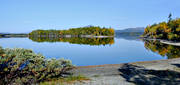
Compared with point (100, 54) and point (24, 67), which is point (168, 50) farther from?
point (24, 67)

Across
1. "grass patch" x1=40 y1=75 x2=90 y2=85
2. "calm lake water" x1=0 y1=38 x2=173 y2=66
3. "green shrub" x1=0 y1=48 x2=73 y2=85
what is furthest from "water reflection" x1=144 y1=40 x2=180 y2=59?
"green shrub" x1=0 y1=48 x2=73 y2=85

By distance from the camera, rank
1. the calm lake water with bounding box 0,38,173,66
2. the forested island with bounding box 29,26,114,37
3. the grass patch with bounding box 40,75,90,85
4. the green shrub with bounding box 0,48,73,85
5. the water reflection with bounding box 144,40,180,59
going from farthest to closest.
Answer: the forested island with bounding box 29,26,114,37 → the calm lake water with bounding box 0,38,173,66 → the water reflection with bounding box 144,40,180,59 → the grass patch with bounding box 40,75,90,85 → the green shrub with bounding box 0,48,73,85

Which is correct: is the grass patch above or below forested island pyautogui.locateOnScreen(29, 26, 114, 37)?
below

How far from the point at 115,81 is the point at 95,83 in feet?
3.94

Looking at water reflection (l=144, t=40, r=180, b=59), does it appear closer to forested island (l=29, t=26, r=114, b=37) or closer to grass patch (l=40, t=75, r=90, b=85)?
grass patch (l=40, t=75, r=90, b=85)

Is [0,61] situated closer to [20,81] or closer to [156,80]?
[20,81]

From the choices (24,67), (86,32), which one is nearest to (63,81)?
(24,67)

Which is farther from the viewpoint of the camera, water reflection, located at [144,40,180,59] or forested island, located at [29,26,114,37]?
forested island, located at [29,26,114,37]

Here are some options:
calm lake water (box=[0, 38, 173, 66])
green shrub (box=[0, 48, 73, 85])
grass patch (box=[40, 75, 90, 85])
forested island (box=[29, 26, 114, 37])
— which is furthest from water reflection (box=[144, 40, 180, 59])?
forested island (box=[29, 26, 114, 37])

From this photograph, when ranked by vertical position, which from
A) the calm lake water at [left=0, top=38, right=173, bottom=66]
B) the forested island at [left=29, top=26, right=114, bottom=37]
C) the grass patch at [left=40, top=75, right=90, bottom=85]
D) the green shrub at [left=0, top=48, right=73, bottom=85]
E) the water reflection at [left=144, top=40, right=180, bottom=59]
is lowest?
the calm lake water at [left=0, top=38, right=173, bottom=66]

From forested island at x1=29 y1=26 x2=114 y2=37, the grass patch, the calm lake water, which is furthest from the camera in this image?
forested island at x1=29 y1=26 x2=114 y2=37

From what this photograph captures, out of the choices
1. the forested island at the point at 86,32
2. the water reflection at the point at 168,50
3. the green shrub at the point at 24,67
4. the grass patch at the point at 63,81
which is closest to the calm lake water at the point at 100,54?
the water reflection at the point at 168,50

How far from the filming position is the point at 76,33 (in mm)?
173250

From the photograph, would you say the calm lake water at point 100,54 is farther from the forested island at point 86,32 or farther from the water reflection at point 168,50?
the forested island at point 86,32
